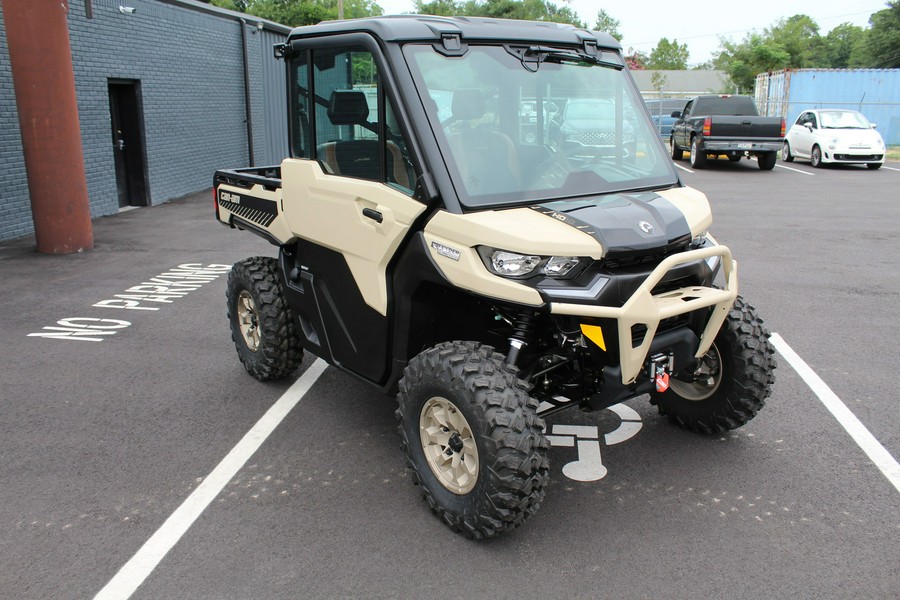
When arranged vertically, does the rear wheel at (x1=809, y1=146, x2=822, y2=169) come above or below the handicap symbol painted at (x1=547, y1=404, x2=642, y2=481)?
above

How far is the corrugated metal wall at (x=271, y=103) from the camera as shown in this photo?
19781 mm

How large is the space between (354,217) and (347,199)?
11cm

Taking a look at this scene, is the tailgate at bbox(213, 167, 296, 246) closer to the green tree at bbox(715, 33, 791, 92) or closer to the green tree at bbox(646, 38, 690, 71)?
the green tree at bbox(715, 33, 791, 92)

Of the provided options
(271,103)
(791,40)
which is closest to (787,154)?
(271,103)

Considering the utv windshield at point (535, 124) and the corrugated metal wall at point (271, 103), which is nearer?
the utv windshield at point (535, 124)

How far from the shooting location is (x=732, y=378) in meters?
4.52

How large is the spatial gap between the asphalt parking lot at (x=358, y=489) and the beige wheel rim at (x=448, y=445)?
0.83 feet

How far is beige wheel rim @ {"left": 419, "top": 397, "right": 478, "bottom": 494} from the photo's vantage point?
3.75 m

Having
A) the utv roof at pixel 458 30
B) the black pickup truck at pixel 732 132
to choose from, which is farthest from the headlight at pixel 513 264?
the black pickup truck at pixel 732 132

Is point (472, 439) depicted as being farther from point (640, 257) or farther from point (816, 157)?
point (816, 157)

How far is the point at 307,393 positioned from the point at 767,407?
3092mm

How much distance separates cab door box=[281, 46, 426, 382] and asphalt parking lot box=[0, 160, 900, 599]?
2.43ft

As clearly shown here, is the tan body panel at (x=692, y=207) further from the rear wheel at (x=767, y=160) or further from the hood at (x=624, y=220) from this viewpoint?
the rear wheel at (x=767, y=160)

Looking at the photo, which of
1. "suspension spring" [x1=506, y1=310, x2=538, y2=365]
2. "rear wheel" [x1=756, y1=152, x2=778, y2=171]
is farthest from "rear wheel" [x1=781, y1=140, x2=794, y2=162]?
"suspension spring" [x1=506, y1=310, x2=538, y2=365]
